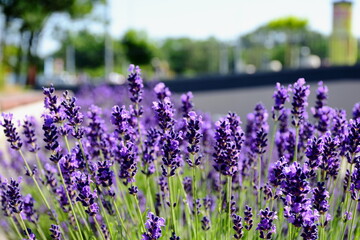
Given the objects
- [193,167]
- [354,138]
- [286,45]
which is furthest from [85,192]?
[286,45]

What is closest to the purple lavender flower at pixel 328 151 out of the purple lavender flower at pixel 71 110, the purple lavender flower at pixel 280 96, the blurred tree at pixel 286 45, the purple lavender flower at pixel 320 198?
the purple lavender flower at pixel 320 198

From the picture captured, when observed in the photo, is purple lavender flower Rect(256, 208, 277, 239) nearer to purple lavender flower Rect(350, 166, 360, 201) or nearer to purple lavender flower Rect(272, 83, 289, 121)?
purple lavender flower Rect(350, 166, 360, 201)

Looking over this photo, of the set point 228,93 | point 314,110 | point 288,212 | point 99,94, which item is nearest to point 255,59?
point 228,93

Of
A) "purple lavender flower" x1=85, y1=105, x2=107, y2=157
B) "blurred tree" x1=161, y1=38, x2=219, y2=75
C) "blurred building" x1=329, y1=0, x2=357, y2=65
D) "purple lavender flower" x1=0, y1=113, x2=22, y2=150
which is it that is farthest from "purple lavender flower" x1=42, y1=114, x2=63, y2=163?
"blurred tree" x1=161, y1=38, x2=219, y2=75

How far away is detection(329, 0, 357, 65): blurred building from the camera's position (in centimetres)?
1655

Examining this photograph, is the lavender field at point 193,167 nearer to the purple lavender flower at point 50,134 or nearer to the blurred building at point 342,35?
the purple lavender flower at point 50,134

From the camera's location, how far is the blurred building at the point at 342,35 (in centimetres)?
1655

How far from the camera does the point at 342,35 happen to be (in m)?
16.6

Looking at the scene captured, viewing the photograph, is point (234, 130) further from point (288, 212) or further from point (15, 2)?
point (15, 2)

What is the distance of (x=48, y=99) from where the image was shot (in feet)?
7.50

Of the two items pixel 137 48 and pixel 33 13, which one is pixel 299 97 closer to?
pixel 33 13

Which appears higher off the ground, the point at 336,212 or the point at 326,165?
the point at 326,165

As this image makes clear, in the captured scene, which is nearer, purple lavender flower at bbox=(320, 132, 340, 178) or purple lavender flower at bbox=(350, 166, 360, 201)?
purple lavender flower at bbox=(350, 166, 360, 201)

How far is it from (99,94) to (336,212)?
7.54 meters
